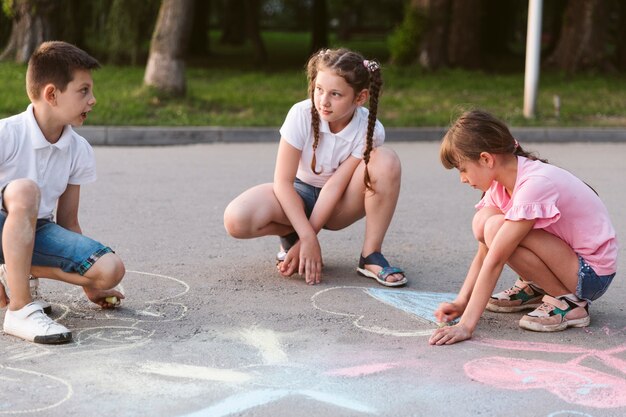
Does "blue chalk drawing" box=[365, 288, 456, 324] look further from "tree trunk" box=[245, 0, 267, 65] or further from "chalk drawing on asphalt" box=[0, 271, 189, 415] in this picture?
"tree trunk" box=[245, 0, 267, 65]

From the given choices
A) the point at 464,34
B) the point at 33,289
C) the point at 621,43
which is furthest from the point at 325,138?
the point at 621,43

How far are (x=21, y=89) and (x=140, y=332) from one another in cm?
864

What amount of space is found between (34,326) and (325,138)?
5.66 feet

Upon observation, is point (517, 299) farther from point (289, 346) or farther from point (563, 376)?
point (289, 346)

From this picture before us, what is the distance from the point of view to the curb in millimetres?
9469

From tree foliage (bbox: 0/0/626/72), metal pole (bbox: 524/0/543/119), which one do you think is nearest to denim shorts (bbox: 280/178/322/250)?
metal pole (bbox: 524/0/543/119)

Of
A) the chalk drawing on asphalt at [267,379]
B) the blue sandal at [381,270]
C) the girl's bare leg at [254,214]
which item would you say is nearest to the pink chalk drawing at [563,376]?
the chalk drawing on asphalt at [267,379]

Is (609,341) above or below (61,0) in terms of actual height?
below

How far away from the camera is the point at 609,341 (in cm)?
378

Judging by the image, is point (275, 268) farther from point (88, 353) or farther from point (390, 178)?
point (88, 353)

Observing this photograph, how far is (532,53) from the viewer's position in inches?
422

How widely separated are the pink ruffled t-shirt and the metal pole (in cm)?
714

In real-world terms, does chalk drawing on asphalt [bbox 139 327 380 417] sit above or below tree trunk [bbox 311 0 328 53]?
below

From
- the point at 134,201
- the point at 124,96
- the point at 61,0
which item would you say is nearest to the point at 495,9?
the point at 61,0
